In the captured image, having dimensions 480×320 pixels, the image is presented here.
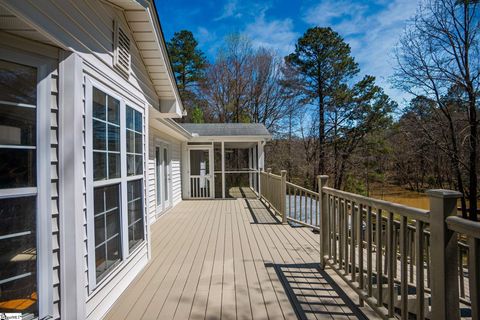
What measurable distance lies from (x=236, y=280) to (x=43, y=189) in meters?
2.14

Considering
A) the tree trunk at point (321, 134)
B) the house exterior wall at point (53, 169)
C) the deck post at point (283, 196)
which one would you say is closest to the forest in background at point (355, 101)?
the tree trunk at point (321, 134)

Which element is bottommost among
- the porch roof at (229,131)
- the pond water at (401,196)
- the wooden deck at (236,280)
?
the pond water at (401,196)

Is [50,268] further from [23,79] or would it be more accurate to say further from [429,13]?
[429,13]

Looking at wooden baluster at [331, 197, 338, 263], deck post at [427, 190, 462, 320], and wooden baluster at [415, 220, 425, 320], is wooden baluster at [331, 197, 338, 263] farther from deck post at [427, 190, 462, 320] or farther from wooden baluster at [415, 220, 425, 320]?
deck post at [427, 190, 462, 320]

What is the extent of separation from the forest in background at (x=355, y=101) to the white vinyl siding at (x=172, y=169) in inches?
240

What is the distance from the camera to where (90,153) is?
215 centimetres

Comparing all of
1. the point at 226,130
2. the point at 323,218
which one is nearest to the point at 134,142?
the point at 323,218

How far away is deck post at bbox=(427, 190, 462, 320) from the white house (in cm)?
233

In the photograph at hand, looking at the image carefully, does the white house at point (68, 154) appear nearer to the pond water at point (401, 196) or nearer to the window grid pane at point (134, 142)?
the window grid pane at point (134, 142)

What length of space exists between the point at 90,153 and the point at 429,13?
12338mm

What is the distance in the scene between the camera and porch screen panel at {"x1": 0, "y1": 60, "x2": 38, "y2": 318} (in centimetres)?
157

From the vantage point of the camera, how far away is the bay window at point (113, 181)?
2.26m

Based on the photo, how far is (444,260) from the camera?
1380mm

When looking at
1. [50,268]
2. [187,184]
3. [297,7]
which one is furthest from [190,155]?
[297,7]
